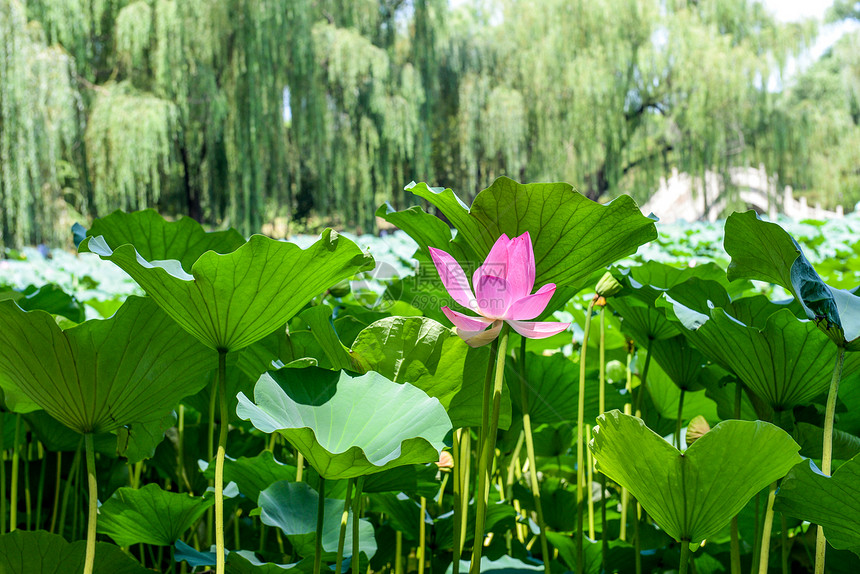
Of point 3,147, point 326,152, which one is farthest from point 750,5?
point 3,147

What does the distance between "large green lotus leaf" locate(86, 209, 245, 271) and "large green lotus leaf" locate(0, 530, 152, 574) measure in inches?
8.6

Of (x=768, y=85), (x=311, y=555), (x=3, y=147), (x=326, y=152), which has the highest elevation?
(x=768, y=85)

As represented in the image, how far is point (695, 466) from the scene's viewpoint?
1.02 ft

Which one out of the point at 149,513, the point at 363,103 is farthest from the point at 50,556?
the point at 363,103

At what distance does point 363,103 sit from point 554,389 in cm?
607

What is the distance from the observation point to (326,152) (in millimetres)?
6039

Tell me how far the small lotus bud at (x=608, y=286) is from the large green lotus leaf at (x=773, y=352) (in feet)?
0.24

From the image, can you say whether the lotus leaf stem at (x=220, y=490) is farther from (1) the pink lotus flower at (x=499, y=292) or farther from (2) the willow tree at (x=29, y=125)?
(2) the willow tree at (x=29, y=125)

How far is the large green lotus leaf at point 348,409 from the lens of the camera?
1.06 ft

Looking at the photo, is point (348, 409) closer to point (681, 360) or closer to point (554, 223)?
point (554, 223)

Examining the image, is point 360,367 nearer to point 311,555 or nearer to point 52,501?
point 311,555

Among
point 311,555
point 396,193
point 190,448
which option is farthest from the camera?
point 396,193

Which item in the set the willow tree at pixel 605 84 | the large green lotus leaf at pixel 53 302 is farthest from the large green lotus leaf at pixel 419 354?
the willow tree at pixel 605 84

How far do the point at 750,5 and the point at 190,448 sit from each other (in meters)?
8.81
